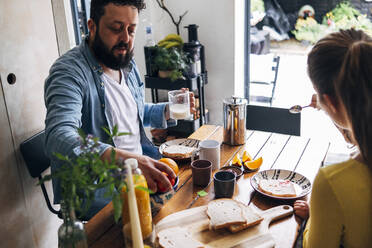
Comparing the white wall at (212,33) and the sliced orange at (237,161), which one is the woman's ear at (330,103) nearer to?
the sliced orange at (237,161)

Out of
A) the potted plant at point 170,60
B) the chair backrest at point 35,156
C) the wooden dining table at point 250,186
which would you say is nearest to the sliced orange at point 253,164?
the wooden dining table at point 250,186

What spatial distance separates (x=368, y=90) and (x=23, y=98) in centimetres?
154

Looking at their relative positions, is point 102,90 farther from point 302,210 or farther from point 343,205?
point 343,205

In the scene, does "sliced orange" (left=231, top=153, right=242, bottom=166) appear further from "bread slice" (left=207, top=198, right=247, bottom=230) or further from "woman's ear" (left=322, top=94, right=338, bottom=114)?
"woman's ear" (left=322, top=94, right=338, bottom=114)

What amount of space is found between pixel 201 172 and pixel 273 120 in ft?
3.04

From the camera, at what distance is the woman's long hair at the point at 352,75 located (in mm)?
917

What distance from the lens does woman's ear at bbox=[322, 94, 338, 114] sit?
1.01 m

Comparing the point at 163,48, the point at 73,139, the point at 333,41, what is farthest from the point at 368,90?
the point at 163,48

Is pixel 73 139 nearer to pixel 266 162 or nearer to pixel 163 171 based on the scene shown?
pixel 163 171

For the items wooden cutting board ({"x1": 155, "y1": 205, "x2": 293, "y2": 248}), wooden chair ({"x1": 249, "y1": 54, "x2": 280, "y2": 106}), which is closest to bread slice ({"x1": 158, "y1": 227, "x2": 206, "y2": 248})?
wooden cutting board ({"x1": 155, "y1": 205, "x2": 293, "y2": 248})

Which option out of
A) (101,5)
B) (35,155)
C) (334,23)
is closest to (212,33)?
(334,23)

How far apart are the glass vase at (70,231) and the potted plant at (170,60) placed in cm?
198

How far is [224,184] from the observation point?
4.35ft

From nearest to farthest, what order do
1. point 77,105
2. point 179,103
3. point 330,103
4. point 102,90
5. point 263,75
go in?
point 330,103 < point 77,105 < point 102,90 < point 179,103 < point 263,75
